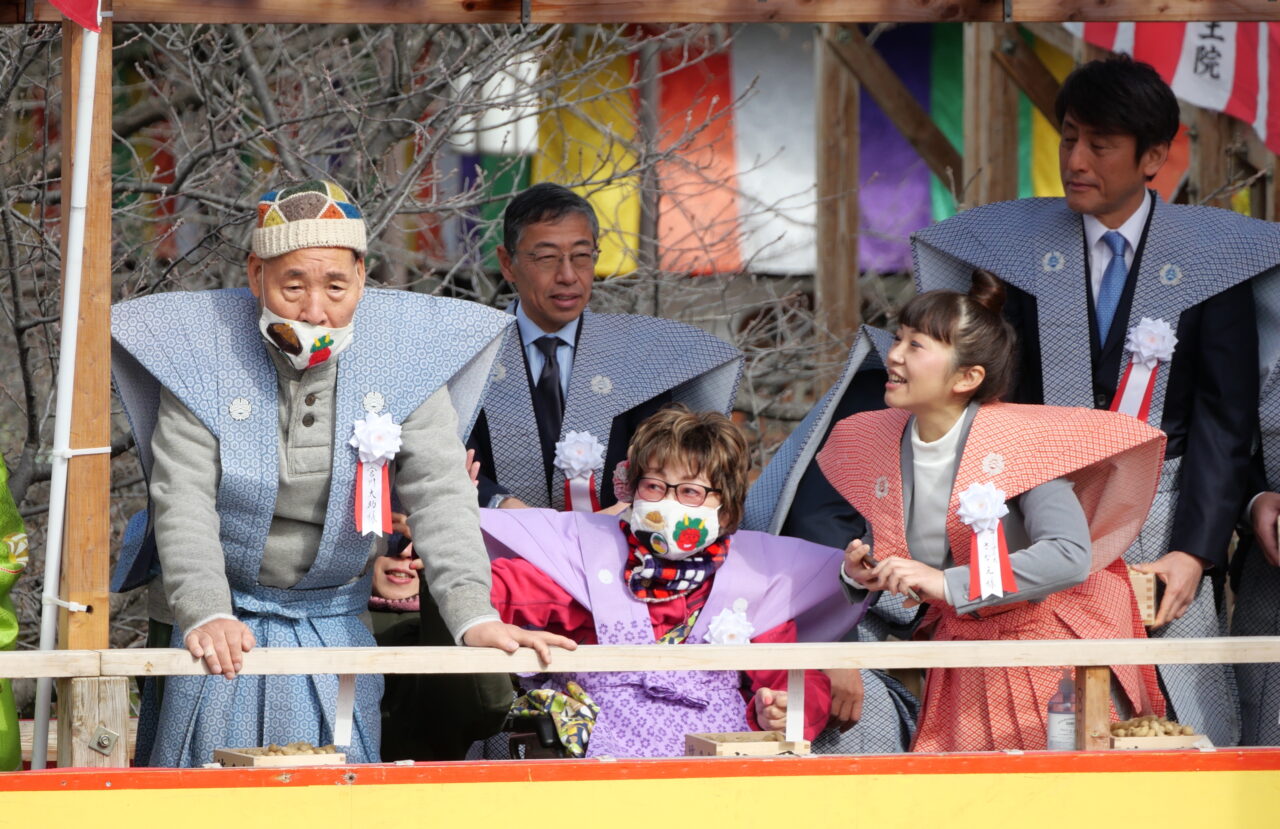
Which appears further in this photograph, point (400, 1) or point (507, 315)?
point (507, 315)

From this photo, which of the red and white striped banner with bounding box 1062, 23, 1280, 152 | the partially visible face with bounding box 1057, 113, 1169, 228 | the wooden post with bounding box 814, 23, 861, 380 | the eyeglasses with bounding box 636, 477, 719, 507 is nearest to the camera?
the eyeglasses with bounding box 636, 477, 719, 507

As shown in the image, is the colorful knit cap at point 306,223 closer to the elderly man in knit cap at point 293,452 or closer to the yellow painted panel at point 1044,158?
the elderly man in knit cap at point 293,452

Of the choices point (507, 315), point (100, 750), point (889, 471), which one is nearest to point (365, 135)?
point (507, 315)

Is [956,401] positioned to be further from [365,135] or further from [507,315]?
[365,135]

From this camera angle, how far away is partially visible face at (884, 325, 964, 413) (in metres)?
4.17

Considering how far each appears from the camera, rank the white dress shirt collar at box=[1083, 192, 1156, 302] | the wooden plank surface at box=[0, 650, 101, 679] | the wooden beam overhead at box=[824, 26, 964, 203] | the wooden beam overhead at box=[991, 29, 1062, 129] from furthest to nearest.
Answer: the wooden beam overhead at box=[824, 26, 964, 203] → the wooden beam overhead at box=[991, 29, 1062, 129] → the white dress shirt collar at box=[1083, 192, 1156, 302] → the wooden plank surface at box=[0, 650, 101, 679]

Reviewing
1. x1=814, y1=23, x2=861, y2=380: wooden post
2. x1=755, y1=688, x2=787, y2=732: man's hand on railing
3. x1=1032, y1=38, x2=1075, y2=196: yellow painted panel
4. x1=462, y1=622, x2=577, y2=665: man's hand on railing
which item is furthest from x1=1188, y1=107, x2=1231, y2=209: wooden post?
x1=462, y1=622, x2=577, y2=665: man's hand on railing

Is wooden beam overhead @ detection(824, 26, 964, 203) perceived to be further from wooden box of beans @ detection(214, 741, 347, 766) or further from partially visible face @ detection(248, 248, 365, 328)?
wooden box of beans @ detection(214, 741, 347, 766)

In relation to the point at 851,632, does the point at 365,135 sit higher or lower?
higher

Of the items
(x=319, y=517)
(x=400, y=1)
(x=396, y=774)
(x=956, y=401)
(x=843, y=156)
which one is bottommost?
(x=396, y=774)

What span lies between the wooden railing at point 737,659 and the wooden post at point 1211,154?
16.3 feet

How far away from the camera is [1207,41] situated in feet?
26.2

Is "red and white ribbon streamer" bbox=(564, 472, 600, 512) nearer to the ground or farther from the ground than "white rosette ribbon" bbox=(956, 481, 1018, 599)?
farther from the ground

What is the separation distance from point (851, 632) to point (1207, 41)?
4.38 meters
